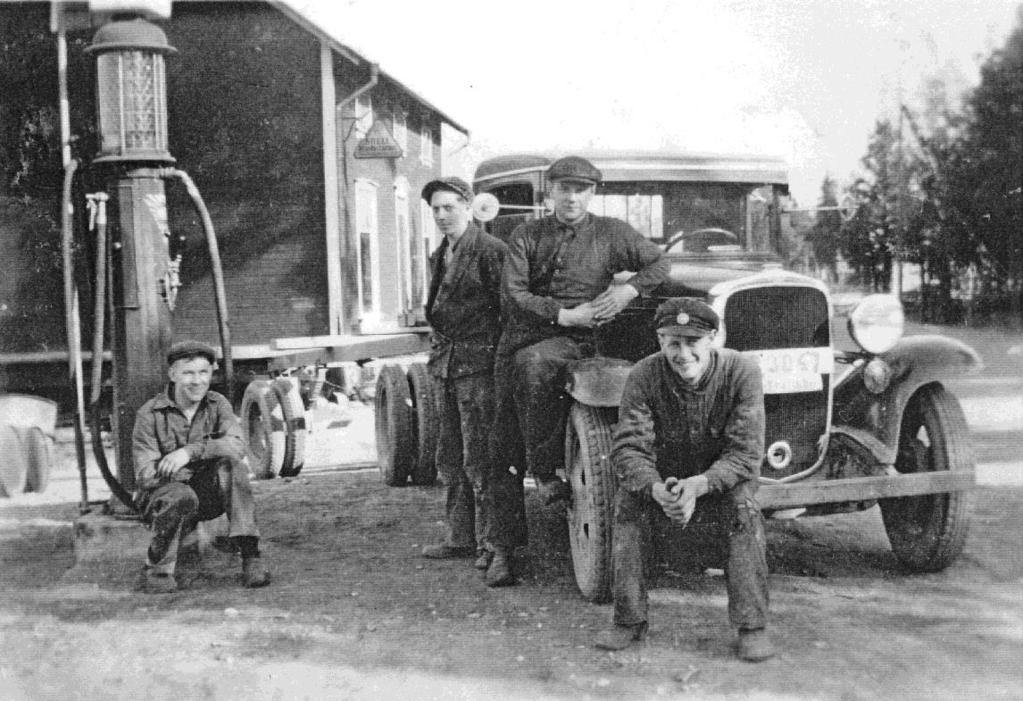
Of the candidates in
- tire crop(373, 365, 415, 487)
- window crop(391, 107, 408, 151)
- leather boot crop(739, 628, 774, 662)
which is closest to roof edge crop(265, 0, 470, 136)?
window crop(391, 107, 408, 151)

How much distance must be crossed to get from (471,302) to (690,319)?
1646 millimetres

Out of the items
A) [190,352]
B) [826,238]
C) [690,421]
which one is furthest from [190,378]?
[826,238]

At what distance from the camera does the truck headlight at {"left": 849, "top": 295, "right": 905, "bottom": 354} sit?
4926mm

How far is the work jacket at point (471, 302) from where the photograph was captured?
527 cm

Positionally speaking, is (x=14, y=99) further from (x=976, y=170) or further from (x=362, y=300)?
(x=976, y=170)

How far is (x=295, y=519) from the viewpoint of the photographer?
6.48 meters

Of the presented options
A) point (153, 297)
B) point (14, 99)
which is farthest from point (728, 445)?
point (14, 99)

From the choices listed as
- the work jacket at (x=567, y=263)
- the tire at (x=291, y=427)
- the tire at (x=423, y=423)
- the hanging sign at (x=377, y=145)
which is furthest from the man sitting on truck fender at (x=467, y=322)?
the hanging sign at (x=377, y=145)

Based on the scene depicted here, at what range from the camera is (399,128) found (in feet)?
53.8

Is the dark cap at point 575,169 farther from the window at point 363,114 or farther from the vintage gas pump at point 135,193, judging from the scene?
the window at point 363,114

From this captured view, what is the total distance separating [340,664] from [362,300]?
10694 mm

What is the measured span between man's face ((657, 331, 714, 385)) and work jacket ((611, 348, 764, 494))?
0.25 ft

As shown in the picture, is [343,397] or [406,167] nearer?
[343,397]

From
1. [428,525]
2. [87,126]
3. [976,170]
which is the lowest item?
[428,525]
